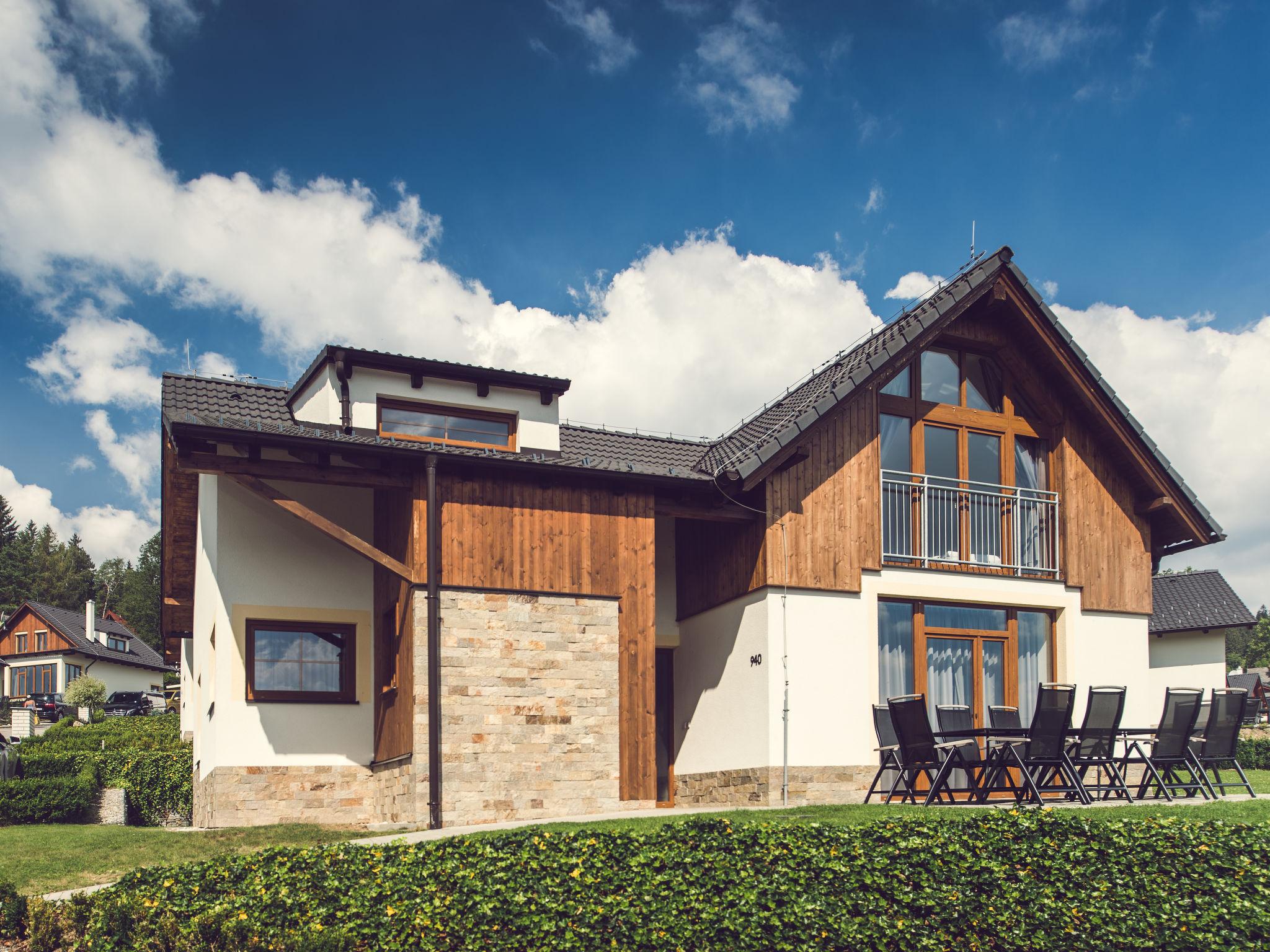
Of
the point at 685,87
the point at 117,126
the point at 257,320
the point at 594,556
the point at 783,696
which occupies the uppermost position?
the point at 685,87

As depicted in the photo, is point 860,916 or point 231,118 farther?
point 231,118

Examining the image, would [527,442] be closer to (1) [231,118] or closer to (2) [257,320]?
(2) [257,320]

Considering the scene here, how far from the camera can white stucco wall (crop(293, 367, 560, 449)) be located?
15594 millimetres

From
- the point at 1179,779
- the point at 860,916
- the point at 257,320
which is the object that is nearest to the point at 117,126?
the point at 257,320

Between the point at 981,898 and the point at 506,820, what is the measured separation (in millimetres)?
6429

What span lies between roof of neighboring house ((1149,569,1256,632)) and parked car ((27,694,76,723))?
1696 inches

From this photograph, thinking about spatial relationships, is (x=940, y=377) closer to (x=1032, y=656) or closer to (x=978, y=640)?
(x=978, y=640)

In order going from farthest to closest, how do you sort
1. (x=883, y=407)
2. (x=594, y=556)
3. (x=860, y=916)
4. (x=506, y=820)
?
1. (x=883, y=407)
2. (x=594, y=556)
3. (x=506, y=820)
4. (x=860, y=916)

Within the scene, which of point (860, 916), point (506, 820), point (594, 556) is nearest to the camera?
point (860, 916)

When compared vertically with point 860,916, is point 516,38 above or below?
above

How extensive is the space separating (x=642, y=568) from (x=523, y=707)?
2.40 m

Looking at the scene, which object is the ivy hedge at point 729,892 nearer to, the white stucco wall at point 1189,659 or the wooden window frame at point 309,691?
the wooden window frame at point 309,691

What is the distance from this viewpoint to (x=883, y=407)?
53.0 feet

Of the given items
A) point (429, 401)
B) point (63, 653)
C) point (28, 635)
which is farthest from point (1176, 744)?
point (28, 635)
